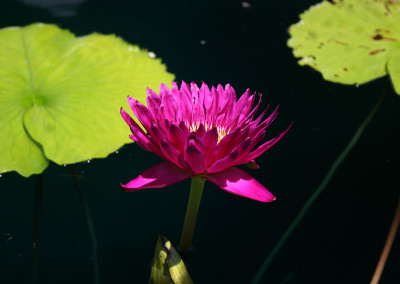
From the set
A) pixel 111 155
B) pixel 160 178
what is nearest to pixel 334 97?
pixel 111 155

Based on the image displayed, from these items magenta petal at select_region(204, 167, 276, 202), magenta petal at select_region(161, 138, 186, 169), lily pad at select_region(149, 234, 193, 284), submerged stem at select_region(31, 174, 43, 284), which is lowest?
submerged stem at select_region(31, 174, 43, 284)

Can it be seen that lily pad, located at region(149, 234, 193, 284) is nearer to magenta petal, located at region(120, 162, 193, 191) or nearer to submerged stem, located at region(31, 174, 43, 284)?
magenta petal, located at region(120, 162, 193, 191)

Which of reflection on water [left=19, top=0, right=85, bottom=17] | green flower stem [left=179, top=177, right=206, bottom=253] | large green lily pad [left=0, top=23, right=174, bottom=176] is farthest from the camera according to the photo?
reflection on water [left=19, top=0, right=85, bottom=17]

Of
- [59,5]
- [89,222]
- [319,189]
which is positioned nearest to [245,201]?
[319,189]

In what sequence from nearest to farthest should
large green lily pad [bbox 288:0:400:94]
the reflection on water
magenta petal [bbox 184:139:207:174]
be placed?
magenta petal [bbox 184:139:207:174] → large green lily pad [bbox 288:0:400:94] → the reflection on water

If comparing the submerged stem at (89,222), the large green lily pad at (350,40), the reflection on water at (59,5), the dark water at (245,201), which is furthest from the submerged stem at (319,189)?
the reflection on water at (59,5)

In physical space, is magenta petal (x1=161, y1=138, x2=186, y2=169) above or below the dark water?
above

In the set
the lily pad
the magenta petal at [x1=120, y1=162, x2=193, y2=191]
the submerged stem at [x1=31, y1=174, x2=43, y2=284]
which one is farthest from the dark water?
the magenta petal at [x1=120, y1=162, x2=193, y2=191]
